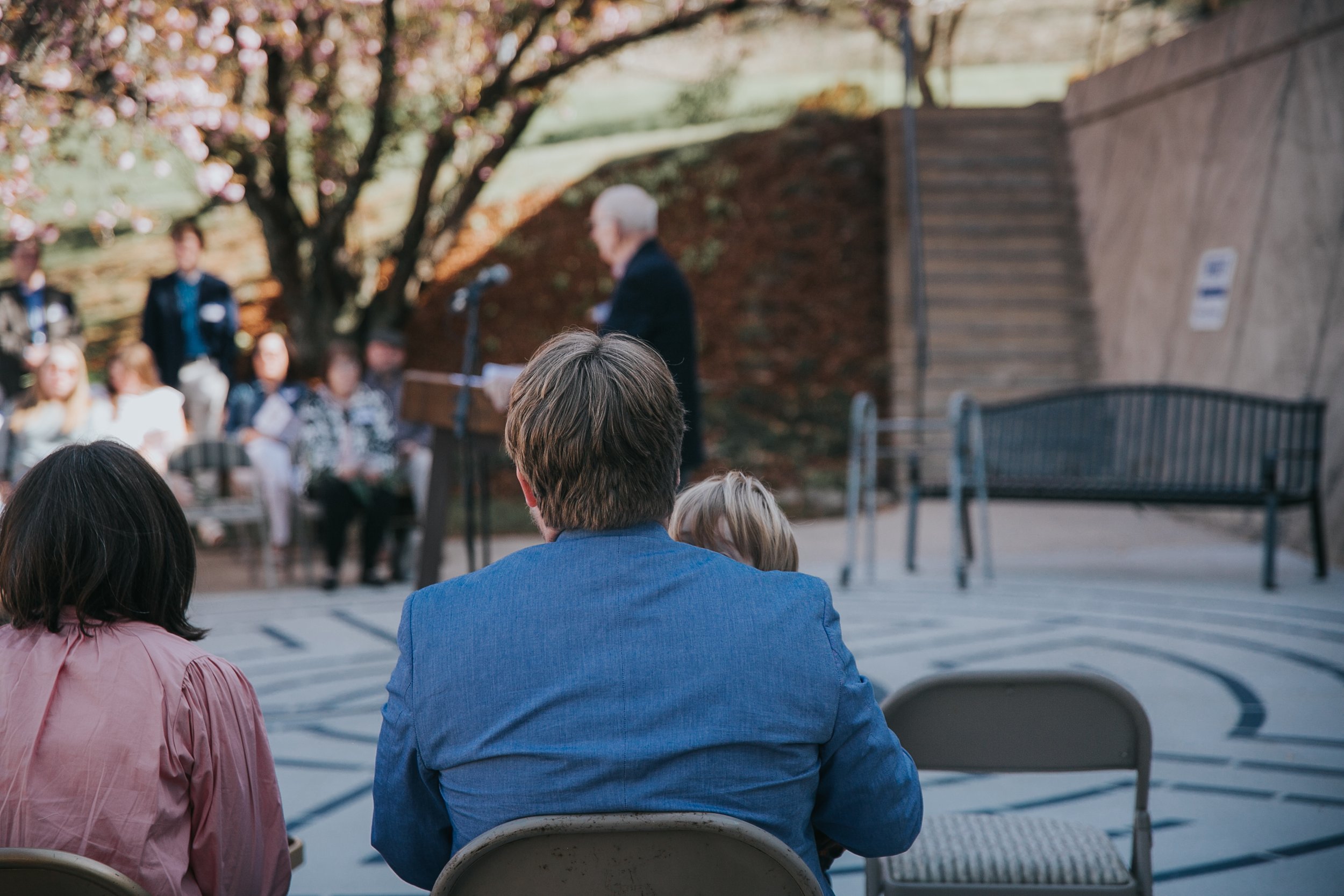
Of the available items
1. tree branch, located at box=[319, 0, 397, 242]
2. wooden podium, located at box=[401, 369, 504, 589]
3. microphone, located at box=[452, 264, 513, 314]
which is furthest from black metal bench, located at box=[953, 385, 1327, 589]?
tree branch, located at box=[319, 0, 397, 242]

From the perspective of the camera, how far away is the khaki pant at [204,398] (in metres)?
8.57

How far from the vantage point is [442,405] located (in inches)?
189

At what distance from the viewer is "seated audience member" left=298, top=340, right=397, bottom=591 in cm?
725


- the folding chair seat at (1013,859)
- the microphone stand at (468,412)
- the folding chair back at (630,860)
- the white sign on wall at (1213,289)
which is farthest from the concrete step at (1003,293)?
the folding chair back at (630,860)

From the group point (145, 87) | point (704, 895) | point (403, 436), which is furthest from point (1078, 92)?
point (704, 895)

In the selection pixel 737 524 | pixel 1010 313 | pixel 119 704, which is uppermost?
pixel 1010 313

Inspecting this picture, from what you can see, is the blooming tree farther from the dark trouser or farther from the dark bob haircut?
the dark bob haircut

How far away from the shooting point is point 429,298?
13.2 m

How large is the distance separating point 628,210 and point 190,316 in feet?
17.6

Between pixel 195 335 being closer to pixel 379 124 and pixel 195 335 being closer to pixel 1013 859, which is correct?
pixel 379 124

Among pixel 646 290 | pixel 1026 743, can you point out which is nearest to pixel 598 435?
pixel 1026 743

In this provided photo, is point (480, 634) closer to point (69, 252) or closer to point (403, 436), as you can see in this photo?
point (403, 436)

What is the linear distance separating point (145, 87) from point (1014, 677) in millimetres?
5397

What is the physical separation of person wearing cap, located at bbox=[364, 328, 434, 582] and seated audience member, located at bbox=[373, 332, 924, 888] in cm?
603
